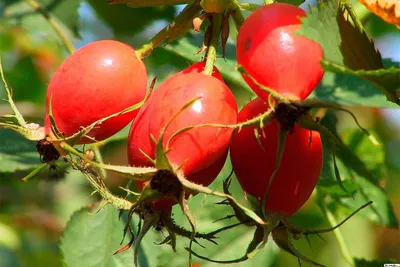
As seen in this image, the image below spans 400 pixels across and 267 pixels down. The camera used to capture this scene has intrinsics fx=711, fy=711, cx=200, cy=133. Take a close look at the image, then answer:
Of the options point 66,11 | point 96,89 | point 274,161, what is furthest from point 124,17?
point 274,161

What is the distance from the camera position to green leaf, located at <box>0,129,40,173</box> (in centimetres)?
194

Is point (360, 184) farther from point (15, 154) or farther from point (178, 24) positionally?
point (15, 154)

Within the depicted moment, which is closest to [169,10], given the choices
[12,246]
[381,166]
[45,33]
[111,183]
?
[45,33]

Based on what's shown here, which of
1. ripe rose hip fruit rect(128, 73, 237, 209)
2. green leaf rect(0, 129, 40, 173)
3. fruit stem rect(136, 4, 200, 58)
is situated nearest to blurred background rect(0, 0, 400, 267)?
green leaf rect(0, 129, 40, 173)

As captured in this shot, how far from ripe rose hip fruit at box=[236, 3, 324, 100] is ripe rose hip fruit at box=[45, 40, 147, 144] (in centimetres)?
25

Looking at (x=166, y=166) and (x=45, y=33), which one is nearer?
(x=166, y=166)

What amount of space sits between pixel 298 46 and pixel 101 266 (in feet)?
2.76

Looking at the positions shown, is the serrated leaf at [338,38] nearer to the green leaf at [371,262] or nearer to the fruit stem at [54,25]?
the green leaf at [371,262]

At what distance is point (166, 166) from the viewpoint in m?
1.27

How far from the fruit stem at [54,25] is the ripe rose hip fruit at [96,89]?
2.38 ft

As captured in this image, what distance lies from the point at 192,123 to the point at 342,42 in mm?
310

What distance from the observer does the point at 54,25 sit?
2215mm

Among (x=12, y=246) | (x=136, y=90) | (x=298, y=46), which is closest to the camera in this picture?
(x=298, y=46)

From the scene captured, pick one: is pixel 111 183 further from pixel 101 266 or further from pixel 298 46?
pixel 298 46
